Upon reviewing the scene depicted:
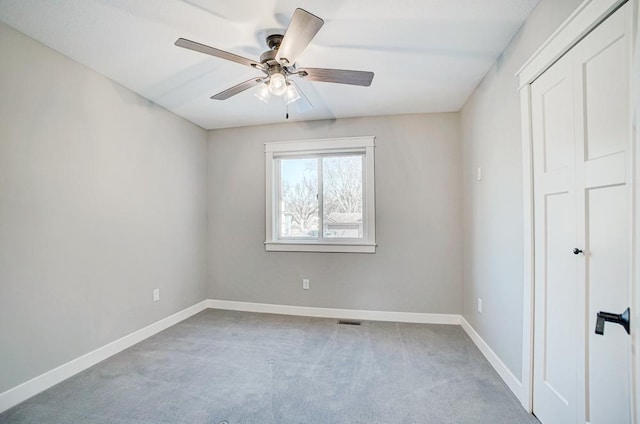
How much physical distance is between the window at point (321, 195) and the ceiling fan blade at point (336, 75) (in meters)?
1.56

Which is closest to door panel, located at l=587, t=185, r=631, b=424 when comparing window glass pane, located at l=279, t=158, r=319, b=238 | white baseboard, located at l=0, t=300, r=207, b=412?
window glass pane, located at l=279, t=158, r=319, b=238

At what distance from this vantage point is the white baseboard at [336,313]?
3.21m

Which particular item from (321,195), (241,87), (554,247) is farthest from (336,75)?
(321,195)

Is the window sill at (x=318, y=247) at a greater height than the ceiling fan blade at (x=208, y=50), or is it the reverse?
the ceiling fan blade at (x=208, y=50)

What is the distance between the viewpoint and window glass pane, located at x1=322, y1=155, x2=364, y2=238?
349cm

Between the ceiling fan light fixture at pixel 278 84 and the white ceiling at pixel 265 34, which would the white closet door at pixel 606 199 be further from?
the ceiling fan light fixture at pixel 278 84

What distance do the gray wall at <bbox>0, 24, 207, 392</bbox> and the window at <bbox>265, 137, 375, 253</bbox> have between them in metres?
1.21

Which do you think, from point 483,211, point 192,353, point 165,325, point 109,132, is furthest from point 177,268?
point 483,211

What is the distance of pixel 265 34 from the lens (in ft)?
6.15

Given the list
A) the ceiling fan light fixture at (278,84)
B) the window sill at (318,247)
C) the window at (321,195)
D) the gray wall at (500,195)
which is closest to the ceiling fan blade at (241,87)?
the ceiling fan light fixture at (278,84)

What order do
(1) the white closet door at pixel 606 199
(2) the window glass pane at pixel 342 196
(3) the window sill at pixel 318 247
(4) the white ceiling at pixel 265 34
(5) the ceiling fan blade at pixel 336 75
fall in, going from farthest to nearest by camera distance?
(2) the window glass pane at pixel 342 196, (3) the window sill at pixel 318 247, (5) the ceiling fan blade at pixel 336 75, (4) the white ceiling at pixel 265 34, (1) the white closet door at pixel 606 199

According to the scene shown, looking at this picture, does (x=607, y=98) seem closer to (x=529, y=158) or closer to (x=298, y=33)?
(x=529, y=158)

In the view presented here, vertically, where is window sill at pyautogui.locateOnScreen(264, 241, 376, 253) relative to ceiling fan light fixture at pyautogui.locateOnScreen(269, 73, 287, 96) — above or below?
below

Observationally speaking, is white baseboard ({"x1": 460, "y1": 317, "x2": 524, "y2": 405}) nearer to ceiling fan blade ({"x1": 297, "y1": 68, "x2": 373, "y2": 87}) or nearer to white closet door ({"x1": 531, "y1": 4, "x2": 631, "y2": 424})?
white closet door ({"x1": 531, "y1": 4, "x2": 631, "y2": 424})
